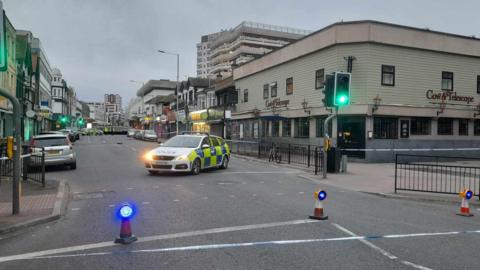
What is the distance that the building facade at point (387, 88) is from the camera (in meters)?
22.8

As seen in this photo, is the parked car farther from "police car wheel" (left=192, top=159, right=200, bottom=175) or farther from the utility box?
the utility box

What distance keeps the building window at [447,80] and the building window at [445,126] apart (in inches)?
78.8

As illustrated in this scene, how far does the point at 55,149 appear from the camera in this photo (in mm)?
16500

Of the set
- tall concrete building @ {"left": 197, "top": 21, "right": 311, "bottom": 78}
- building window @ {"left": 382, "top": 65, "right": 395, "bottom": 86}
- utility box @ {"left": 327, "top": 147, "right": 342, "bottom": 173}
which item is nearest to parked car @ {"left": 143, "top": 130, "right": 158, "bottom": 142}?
building window @ {"left": 382, "top": 65, "right": 395, "bottom": 86}

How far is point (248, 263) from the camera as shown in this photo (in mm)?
5141

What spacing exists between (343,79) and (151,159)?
7.46 metres

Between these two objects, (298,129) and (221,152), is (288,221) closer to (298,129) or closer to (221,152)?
(221,152)

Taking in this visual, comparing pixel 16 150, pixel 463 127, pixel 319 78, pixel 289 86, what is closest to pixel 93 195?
pixel 16 150

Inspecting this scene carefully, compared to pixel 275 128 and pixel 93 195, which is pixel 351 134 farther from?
pixel 93 195

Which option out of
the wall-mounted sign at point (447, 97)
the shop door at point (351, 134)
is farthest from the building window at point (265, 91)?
the wall-mounted sign at point (447, 97)

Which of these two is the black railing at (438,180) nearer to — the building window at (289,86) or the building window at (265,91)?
the building window at (289,86)

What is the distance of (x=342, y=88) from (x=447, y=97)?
48.5 ft

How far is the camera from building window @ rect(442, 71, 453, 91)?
2534 centimetres

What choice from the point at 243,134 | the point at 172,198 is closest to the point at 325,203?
the point at 172,198
